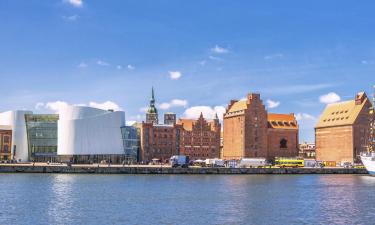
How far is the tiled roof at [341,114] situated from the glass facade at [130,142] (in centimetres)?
6628

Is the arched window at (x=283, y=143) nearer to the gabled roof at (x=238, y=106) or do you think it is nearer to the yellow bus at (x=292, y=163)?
the gabled roof at (x=238, y=106)

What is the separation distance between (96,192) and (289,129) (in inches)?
4920

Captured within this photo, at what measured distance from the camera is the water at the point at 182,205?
54.0 meters

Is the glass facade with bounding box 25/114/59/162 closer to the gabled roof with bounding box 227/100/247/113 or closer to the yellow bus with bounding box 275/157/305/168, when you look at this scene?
the gabled roof with bounding box 227/100/247/113

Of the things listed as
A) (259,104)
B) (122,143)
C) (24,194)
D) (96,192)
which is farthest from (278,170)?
(24,194)

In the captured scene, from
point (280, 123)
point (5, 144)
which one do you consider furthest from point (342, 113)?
point (5, 144)

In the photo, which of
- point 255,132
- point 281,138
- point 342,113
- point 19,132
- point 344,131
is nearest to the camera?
point 344,131

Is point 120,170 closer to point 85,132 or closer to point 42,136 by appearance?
point 85,132

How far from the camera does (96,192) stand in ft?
266

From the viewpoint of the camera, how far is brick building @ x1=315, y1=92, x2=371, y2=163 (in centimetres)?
17462

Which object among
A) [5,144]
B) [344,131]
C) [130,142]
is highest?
[344,131]

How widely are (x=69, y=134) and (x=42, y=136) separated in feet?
42.7

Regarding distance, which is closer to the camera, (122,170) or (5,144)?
(122,170)

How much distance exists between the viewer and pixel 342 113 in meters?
185
